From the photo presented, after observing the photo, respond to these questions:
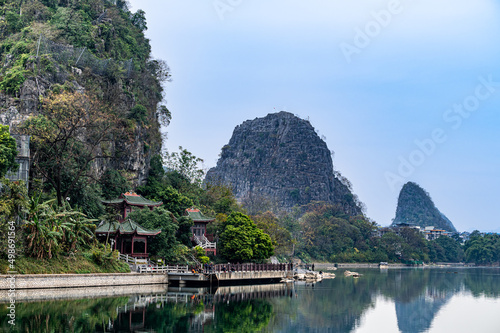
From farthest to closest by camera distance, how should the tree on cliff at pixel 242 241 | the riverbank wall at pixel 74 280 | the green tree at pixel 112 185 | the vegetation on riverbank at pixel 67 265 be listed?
the green tree at pixel 112 185
the tree on cliff at pixel 242 241
the vegetation on riverbank at pixel 67 265
the riverbank wall at pixel 74 280

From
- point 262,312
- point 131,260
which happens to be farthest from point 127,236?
point 262,312

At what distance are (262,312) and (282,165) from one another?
130 meters

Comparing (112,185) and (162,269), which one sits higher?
(112,185)

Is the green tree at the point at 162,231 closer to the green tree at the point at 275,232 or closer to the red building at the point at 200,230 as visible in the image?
the red building at the point at 200,230

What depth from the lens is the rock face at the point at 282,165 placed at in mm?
149000

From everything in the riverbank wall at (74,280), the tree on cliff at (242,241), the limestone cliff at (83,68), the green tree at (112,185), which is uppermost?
the limestone cliff at (83,68)

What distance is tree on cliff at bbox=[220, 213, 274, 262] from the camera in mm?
45781

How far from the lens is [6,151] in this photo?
30.8 m

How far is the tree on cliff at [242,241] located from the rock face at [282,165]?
312 ft

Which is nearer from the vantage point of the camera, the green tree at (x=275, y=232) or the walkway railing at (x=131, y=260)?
the walkway railing at (x=131, y=260)

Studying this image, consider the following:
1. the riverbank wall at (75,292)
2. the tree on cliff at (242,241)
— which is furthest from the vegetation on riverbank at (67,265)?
the tree on cliff at (242,241)

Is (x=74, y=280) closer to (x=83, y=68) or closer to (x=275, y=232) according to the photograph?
(x=83, y=68)

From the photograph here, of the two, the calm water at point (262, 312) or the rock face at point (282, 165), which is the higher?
the rock face at point (282, 165)

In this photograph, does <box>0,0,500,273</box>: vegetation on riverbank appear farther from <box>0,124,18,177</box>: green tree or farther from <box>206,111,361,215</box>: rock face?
<box>206,111,361,215</box>: rock face
